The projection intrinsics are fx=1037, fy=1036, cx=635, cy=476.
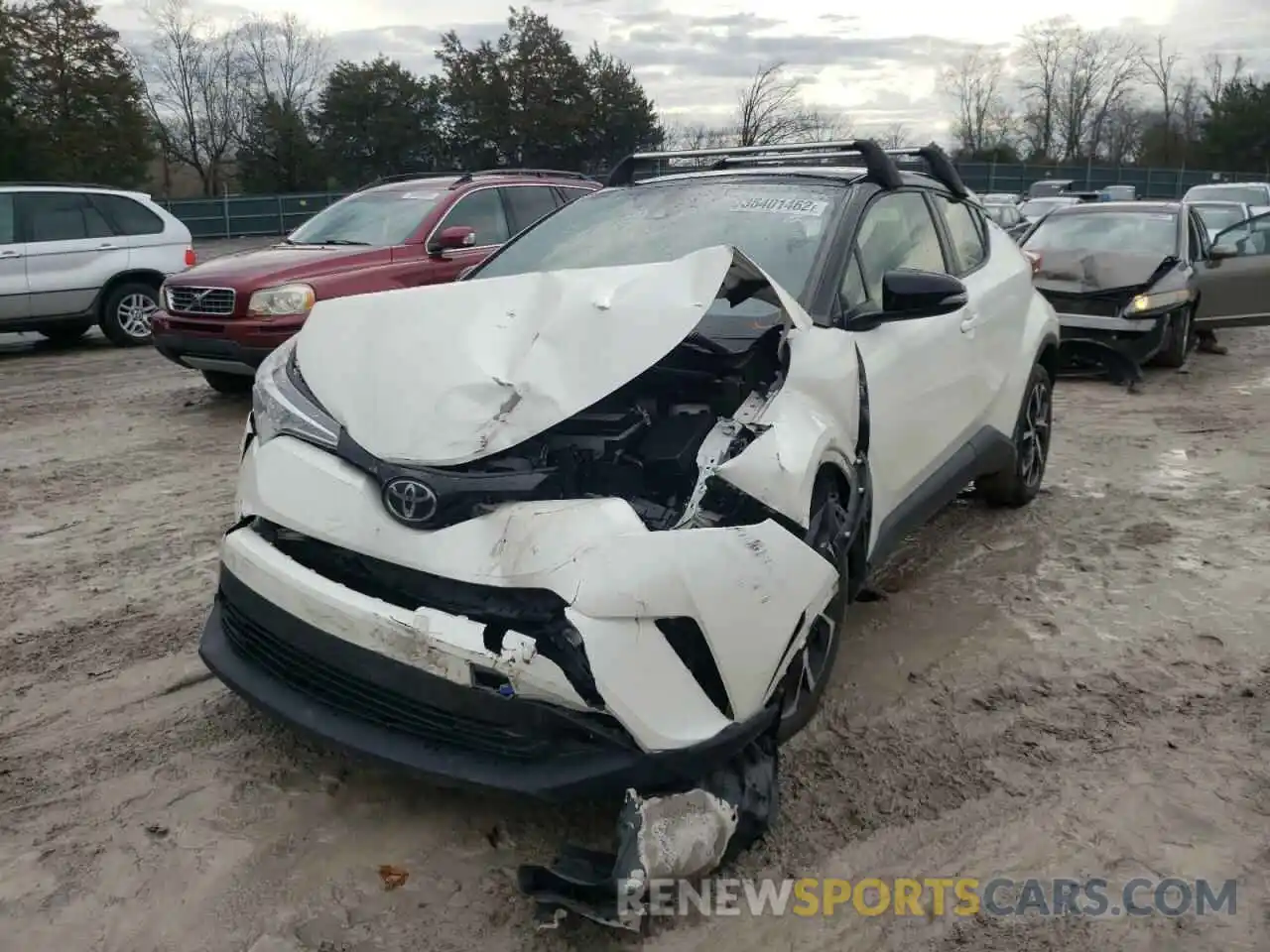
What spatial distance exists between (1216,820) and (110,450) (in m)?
6.22

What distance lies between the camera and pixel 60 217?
1026cm

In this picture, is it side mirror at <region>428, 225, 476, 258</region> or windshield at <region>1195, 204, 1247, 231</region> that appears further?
windshield at <region>1195, 204, 1247, 231</region>

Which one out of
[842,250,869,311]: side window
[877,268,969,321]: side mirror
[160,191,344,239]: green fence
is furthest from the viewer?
[160,191,344,239]: green fence

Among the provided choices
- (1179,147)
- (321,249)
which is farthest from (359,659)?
(1179,147)

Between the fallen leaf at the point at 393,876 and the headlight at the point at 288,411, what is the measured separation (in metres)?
1.06

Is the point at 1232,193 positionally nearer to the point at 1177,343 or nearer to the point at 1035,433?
the point at 1177,343

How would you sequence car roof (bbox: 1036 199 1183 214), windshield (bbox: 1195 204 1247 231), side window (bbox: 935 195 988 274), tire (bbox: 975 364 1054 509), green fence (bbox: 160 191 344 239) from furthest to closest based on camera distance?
1. green fence (bbox: 160 191 344 239)
2. windshield (bbox: 1195 204 1247 231)
3. car roof (bbox: 1036 199 1183 214)
4. tire (bbox: 975 364 1054 509)
5. side window (bbox: 935 195 988 274)

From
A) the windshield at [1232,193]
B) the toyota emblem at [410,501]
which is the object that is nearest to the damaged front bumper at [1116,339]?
the toyota emblem at [410,501]

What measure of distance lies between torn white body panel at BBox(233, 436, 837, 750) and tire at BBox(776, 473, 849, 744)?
21cm

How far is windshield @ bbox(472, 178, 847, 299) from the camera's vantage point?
368 cm

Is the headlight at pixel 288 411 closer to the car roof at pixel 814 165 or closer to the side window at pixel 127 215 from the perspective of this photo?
the car roof at pixel 814 165

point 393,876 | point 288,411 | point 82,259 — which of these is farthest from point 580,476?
point 82,259

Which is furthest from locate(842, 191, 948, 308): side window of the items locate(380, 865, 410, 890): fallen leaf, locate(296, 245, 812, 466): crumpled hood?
locate(380, 865, 410, 890): fallen leaf

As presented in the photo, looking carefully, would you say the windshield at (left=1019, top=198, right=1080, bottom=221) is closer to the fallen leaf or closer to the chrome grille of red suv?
the chrome grille of red suv
